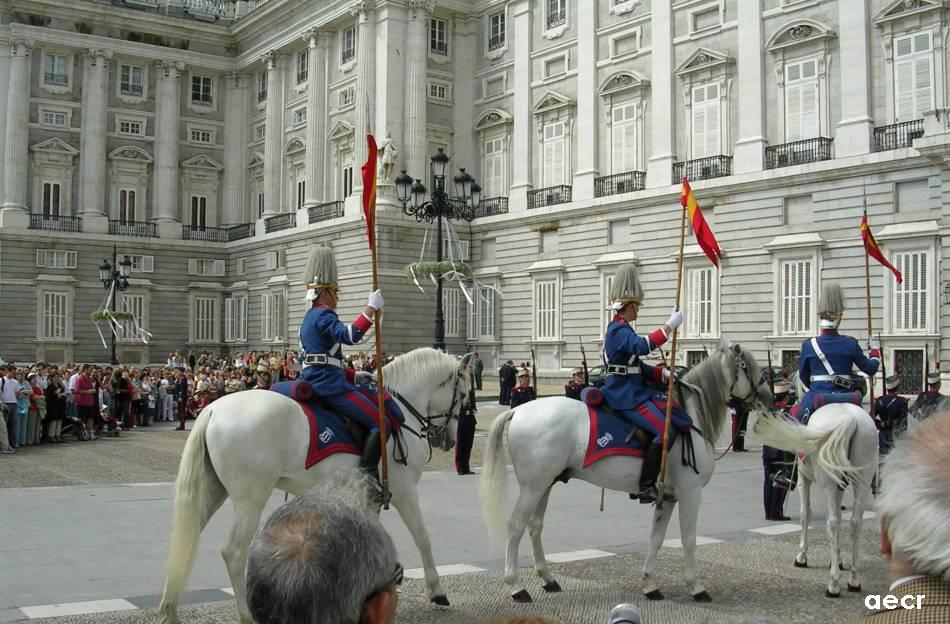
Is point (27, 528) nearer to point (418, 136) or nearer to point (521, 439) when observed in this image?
point (521, 439)

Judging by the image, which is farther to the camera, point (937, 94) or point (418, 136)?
point (418, 136)

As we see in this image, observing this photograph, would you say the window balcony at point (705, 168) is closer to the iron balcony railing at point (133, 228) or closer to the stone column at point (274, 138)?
the stone column at point (274, 138)

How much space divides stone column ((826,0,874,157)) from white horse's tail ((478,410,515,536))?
21759mm

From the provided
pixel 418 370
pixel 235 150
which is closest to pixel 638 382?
pixel 418 370

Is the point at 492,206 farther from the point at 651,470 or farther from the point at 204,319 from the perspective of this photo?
the point at 651,470

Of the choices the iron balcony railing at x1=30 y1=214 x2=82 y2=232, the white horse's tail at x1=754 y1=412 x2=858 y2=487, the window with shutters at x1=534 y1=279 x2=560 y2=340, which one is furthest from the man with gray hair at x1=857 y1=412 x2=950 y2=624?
the iron balcony railing at x1=30 y1=214 x2=82 y2=232

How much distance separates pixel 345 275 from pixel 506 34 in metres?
12.1

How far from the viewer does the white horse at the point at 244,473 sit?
651 centimetres

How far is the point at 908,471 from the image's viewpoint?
81.9 inches

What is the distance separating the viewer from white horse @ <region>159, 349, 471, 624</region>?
21.4ft

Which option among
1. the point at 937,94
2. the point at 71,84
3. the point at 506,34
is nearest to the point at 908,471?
the point at 937,94

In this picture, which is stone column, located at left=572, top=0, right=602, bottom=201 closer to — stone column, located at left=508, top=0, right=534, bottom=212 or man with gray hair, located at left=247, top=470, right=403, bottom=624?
stone column, located at left=508, top=0, right=534, bottom=212

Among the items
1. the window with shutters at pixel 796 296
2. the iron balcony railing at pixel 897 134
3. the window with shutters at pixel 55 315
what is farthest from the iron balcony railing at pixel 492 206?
the window with shutters at pixel 55 315

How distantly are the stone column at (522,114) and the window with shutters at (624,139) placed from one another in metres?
4.34
